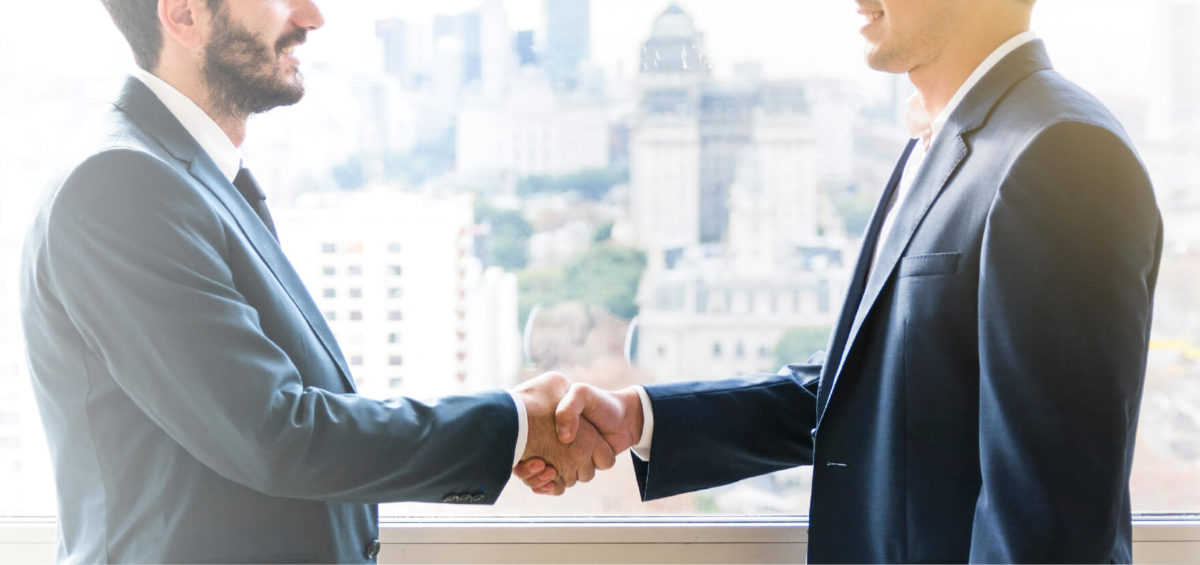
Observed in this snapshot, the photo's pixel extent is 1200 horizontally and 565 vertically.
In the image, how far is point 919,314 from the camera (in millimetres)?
1229

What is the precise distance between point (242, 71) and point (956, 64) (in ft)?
3.60

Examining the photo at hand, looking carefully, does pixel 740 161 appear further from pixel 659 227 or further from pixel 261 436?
pixel 261 436

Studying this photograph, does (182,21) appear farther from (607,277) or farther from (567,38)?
(607,277)

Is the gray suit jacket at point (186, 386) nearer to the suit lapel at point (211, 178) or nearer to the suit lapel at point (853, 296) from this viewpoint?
the suit lapel at point (211, 178)

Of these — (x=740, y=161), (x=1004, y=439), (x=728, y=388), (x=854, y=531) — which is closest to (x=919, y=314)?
(x=1004, y=439)

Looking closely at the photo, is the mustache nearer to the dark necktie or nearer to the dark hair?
the dark hair

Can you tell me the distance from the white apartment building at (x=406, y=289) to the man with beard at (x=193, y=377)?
1.45ft

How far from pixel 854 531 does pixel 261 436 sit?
849 mm

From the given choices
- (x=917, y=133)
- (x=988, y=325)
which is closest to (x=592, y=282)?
(x=917, y=133)

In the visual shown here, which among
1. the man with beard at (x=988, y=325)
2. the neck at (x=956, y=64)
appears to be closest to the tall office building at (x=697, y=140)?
the man with beard at (x=988, y=325)

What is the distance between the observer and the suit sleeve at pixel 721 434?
5.46ft

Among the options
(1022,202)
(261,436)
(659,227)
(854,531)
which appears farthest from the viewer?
(659,227)

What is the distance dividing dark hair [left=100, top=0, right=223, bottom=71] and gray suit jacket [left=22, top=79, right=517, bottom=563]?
0.39ft

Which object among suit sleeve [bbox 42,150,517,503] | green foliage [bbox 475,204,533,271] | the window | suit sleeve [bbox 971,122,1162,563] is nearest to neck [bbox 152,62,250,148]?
suit sleeve [bbox 42,150,517,503]
